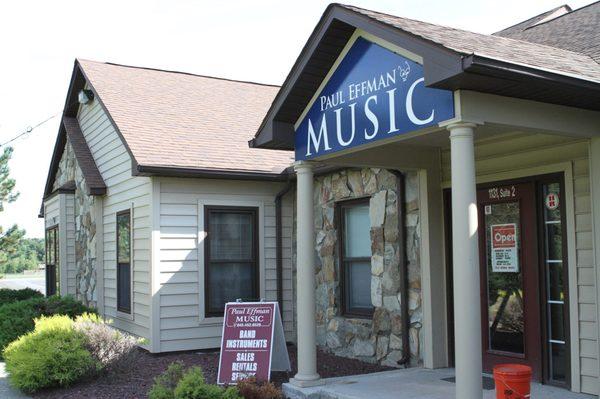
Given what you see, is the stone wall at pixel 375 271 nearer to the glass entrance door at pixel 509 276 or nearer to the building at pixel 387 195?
the building at pixel 387 195

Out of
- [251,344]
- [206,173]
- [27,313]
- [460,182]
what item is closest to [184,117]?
[206,173]

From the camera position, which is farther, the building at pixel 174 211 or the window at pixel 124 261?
the window at pixel 124 261

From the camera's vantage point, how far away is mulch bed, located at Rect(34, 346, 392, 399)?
7743 millimetres

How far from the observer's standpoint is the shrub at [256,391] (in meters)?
6.87

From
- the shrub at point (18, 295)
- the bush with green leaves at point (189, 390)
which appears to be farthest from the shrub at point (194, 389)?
the shrub at point (18, 295)

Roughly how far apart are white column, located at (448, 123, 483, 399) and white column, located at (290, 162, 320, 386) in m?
2.46

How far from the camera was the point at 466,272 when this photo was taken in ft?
17.2

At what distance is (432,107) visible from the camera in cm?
559

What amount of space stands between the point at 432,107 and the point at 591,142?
1.65 m

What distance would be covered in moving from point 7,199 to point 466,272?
23.1 metres

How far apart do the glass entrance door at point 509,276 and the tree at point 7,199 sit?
70.4 ft

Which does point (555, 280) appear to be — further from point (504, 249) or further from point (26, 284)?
point (26, 284)

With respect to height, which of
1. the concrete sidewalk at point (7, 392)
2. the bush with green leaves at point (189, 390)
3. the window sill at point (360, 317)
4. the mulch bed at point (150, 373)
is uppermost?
the window sill at point (360, 317)

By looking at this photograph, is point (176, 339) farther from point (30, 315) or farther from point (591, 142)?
point (591, 142)
